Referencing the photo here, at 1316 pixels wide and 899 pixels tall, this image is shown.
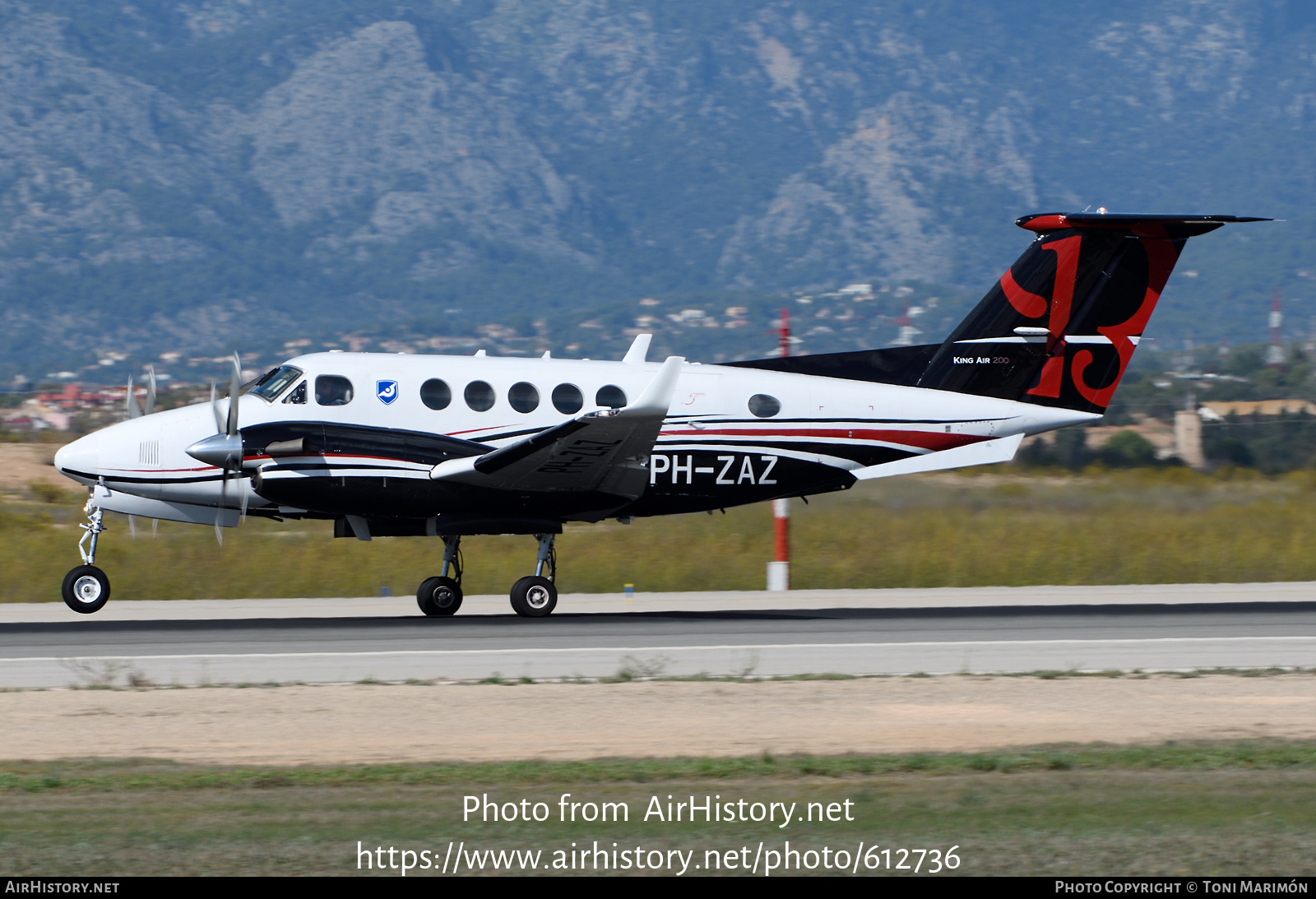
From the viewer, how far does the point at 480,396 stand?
19.5 meters

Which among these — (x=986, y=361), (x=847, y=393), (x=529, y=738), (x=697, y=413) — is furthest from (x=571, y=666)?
(x=986, y=361)

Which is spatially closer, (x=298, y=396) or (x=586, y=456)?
(x=586, y=456)

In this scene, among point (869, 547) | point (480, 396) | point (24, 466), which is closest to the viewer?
point (480, 396)

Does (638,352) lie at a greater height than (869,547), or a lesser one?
greater

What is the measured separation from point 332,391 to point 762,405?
17.9ft

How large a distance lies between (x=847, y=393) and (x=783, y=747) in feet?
34.0

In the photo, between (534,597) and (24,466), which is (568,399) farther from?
(24,466)

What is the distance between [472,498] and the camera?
746 inches

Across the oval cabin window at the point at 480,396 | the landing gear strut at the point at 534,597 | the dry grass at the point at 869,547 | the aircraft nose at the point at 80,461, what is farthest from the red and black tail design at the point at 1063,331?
the aircraft nose at the point at 80,461

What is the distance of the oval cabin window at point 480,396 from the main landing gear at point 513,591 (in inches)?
66.1

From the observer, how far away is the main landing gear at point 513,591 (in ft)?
62.8

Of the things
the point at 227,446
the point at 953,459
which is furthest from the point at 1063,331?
the point at 227,446

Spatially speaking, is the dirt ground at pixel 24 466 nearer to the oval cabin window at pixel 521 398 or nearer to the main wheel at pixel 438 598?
the main wheel at pixel 438 598

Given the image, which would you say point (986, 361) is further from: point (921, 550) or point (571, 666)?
point (571, 666)
